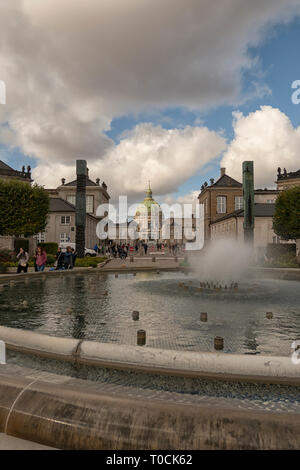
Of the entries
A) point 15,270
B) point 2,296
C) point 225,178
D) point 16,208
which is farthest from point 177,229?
point 2,296

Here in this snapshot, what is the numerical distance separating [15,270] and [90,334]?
52.0 ft

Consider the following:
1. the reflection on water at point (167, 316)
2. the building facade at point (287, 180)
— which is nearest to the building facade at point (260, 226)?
the building facade at point (287, 180)

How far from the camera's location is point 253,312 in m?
7.83

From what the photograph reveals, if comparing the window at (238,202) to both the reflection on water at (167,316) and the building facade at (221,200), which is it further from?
the reflection on water at (167,316)

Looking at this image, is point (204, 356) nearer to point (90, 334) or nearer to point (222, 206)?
point (90, 334)

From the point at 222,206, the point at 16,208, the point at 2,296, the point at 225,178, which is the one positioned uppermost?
the point at 225,178

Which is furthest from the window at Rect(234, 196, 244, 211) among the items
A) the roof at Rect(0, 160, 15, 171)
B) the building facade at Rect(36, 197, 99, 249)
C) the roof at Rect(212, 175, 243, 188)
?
the roof at Rect(0, 160, 15, 171)

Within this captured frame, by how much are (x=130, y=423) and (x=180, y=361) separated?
64.4 inches

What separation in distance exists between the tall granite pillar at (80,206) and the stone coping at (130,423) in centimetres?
2283

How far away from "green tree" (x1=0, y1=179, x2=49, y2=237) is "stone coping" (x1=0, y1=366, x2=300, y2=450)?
32.4 metres

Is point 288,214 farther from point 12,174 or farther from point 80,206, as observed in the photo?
point 12,174

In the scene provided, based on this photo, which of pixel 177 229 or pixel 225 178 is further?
pixel 177 229

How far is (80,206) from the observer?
2502 centimetres
